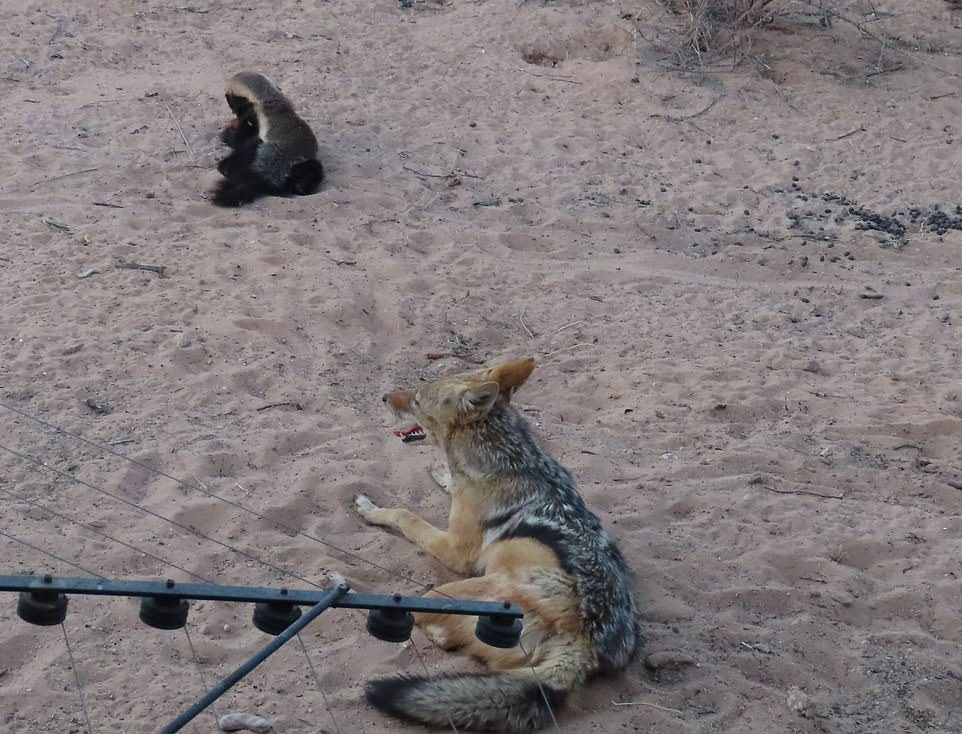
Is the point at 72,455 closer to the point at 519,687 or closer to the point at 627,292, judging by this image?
the point at 519,687

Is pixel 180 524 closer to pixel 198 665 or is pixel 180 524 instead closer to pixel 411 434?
pixel 198 665

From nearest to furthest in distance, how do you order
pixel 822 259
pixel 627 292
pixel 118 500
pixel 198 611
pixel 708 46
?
pixel 198 611, pixel 118 500, pixel 627 292, pixel 822 259, pixel 708 46

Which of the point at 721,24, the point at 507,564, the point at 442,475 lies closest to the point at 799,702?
the point at 507,564

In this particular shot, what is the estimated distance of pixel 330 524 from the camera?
573cm

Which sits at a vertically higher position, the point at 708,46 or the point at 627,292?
the point at 708,46

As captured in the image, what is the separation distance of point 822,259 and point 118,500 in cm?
626

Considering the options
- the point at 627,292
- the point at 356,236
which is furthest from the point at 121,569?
the point at 627,292

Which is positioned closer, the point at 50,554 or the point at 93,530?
the point at 50,554

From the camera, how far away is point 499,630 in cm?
359

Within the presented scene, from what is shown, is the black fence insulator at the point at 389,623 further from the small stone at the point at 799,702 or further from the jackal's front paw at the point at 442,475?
the jackal's front paw at the point at 442,475

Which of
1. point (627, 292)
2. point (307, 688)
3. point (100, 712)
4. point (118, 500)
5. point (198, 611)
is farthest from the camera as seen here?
point (627, 292)

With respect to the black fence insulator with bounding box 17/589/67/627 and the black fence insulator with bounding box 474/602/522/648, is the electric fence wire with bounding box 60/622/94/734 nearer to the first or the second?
the black fence insulator with bounding box 17/589/67/627

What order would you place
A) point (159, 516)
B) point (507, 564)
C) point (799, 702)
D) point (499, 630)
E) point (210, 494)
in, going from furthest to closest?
point (210, 494) < point (159, 516) < point (507, 564) < point (799, 702) < point (499, 630)

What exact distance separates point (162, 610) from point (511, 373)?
9.65 ft
